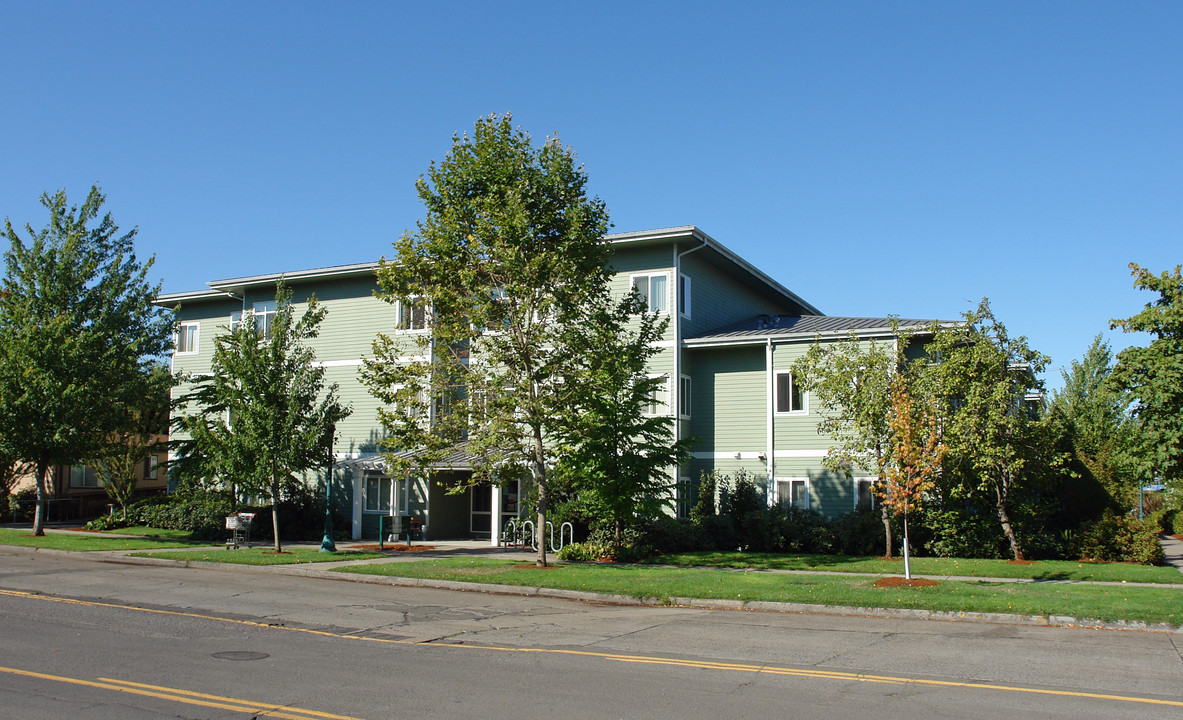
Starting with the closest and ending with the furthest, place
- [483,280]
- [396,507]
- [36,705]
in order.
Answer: [36,705] < [483,280] < [396,507]

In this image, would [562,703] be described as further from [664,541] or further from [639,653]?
[664,541]

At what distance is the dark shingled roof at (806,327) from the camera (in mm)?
27031

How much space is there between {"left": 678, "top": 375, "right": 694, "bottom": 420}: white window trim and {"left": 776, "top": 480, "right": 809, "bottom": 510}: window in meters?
3.68

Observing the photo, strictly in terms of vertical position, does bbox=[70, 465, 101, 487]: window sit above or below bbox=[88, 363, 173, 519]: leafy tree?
below

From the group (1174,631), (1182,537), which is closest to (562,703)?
(1174,631)

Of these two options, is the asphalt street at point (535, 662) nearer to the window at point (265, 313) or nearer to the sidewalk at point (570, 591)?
the sidewalk at point (570, 591)

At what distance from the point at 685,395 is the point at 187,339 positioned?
22449mm

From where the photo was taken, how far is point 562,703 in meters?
7.79

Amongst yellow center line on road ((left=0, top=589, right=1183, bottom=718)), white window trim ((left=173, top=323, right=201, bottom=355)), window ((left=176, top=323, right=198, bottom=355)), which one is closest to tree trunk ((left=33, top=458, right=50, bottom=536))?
white window trim ((left=173, top=323, right=201, bottom=355))

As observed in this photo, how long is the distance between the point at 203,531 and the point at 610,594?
63.4 ft

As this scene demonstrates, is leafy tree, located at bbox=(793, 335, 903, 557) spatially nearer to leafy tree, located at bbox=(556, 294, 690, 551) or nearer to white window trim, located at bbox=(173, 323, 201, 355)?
leafy tree, located at bbox=(556, 294, 690, 551)

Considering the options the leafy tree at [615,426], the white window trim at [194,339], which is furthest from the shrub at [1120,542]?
the white window trim at [194,339]

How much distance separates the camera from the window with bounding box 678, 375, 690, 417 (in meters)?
28.5

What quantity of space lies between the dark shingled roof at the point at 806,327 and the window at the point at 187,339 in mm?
22235
